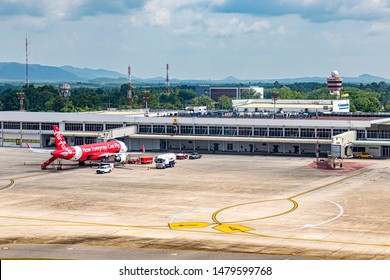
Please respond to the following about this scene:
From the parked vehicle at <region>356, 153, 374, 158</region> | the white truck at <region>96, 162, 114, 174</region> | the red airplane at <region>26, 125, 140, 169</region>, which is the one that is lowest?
the white truck at <region>96, 162, 114, 174</region>

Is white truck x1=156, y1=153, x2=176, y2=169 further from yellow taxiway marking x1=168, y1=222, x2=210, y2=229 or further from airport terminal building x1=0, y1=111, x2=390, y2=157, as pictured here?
yellow taxiway marking x1=168, y1=222, x2=210, y2=229

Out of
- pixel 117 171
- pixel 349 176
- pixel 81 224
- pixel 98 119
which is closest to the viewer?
pixel 81 224

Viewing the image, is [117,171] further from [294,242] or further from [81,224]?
[294,242]

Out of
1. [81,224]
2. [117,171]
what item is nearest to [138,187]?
[117,171]

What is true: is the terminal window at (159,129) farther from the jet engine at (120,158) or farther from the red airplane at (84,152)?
the jet engine at (120,158)

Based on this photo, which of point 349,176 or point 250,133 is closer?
point 349,176

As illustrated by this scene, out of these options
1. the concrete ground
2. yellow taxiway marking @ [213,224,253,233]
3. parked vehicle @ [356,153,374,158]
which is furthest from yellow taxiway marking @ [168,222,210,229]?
parked vehicle @ [356,153,374,158]

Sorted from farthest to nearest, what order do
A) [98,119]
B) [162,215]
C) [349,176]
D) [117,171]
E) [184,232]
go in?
[98,119] < [117,171] < [349,176] < [162,215] < [184,232]
